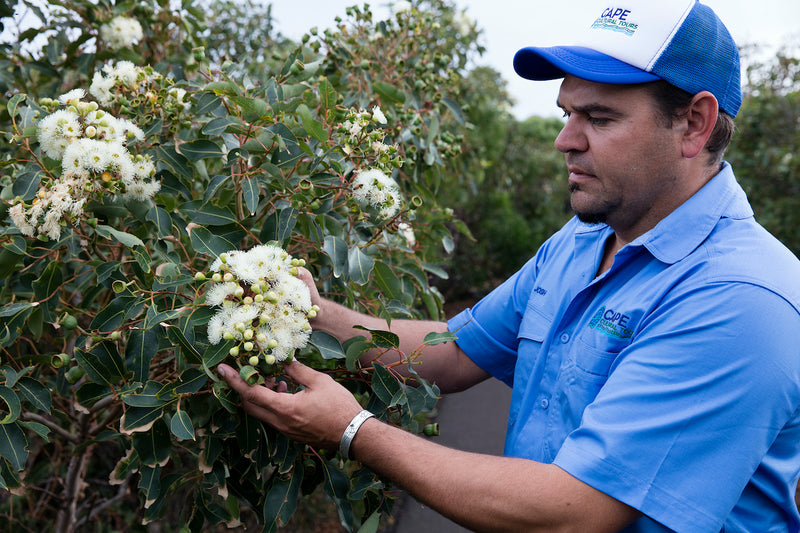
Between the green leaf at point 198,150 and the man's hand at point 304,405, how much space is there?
64 centimetres

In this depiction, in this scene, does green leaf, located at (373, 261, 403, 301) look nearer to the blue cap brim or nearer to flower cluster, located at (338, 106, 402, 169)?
flower cluster, located at (338, 106, 402, 169)

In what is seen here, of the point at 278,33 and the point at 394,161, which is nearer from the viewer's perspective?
the point at 394,161

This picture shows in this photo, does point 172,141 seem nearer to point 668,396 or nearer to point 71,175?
point 71,175

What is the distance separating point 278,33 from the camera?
16.4 feet

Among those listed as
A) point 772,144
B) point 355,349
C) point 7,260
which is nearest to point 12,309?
point 7,260

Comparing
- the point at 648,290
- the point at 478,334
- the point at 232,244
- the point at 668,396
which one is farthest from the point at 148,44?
the point at 668,396

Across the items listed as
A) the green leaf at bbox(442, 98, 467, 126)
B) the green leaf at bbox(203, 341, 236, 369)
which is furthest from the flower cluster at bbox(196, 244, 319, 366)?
the green leaf at bbox(442, 98, 467, 126)

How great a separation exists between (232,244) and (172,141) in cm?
47

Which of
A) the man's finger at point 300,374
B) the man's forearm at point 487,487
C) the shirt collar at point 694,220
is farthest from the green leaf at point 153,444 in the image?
the shirt collar at point 694,220

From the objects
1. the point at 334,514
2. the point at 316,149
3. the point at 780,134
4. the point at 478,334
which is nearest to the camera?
the point at 316,149

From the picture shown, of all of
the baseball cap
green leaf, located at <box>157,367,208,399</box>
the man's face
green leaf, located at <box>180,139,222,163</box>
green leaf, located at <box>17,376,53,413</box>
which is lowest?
green leaf, located at <box>17,376,53,413</box>

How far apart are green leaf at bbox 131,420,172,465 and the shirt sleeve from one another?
37.3 inches

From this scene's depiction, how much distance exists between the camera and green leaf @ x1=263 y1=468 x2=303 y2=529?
1.61 meters

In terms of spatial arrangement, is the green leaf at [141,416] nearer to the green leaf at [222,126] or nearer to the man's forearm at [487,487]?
the man's forearm at [487,487]
